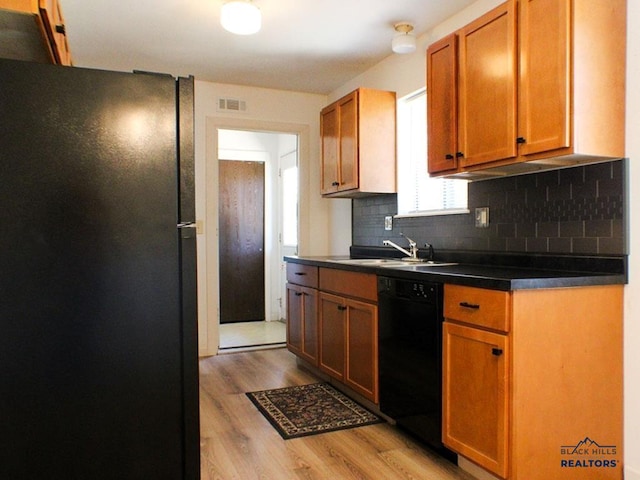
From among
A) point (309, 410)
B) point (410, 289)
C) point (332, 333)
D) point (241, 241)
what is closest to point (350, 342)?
point (332, 333)

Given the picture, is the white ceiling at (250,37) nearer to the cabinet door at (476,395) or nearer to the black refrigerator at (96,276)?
the black refrigerator at (96,276)

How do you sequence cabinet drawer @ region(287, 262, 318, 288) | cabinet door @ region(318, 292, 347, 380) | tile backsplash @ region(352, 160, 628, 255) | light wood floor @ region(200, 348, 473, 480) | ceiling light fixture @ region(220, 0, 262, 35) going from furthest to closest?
cabinet drawer @ region(287, 262, 318, 288), cabinet door @ region(318, 292, 347, 380), ceiling light fixture @ region(220, 0, 262, 35), light wood floor @ region(200, 348, 473, 480), tile backsplash @ region(352, 160, 628, 255)

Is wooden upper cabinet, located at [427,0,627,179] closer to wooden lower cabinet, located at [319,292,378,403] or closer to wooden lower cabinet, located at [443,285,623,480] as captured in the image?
wooden lower cabinet, located at [443,285,623,480]

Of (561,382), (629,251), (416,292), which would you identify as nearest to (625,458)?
(561,382)

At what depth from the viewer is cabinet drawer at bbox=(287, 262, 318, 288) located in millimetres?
3582

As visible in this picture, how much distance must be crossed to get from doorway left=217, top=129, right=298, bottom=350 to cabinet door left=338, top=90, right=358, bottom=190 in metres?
1.83

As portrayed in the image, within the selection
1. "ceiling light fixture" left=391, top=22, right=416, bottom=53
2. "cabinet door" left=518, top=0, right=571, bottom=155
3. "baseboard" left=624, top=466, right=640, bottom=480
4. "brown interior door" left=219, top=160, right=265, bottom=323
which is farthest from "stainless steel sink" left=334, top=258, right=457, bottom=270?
"brown interior door" left=219, top=160, right=265, bottom=323

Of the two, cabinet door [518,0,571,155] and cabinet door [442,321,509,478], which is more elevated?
cabinet door [518,0,571,155]

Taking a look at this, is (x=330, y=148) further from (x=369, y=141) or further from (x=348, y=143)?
(x=369, y=141)

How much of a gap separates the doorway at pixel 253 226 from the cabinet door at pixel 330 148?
4.90 ft

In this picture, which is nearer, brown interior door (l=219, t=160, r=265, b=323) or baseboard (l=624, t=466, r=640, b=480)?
baseboard (l=624, t=466, r=640, b=480)

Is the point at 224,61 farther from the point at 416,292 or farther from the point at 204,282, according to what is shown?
the point at 416,292

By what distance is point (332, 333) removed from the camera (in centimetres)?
331

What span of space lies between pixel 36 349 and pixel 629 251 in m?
2.16
